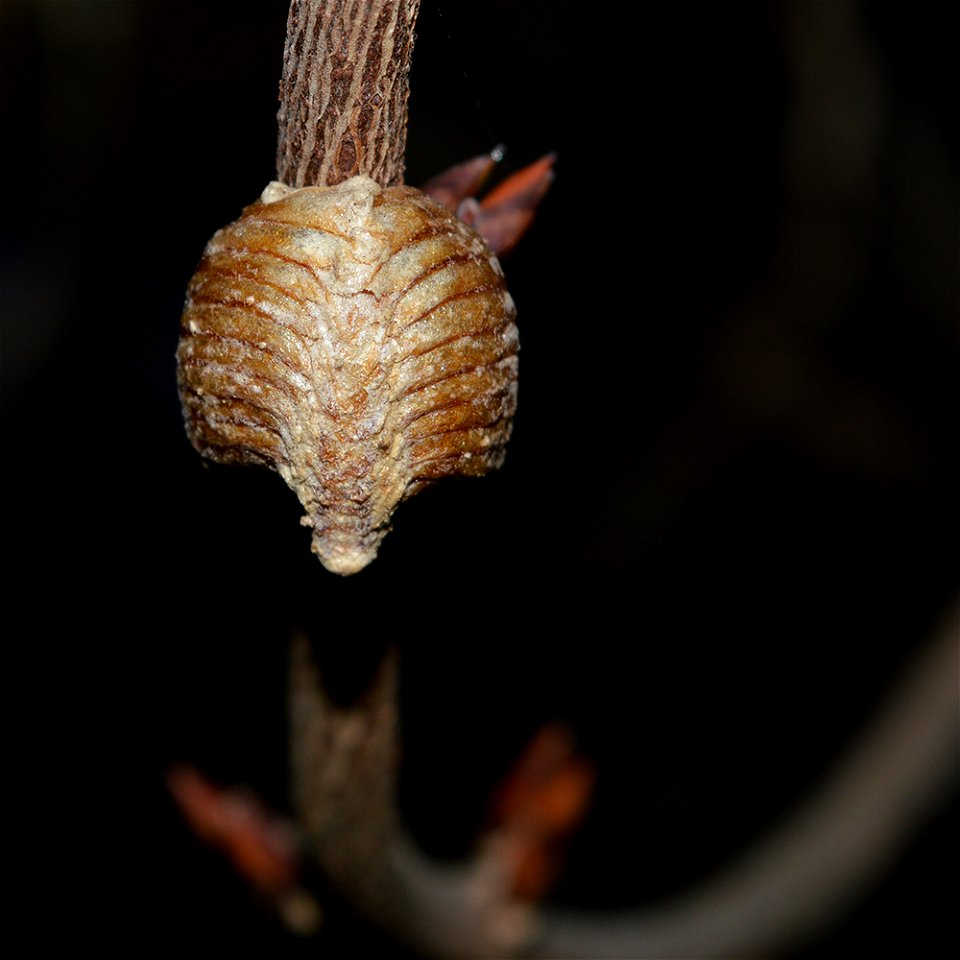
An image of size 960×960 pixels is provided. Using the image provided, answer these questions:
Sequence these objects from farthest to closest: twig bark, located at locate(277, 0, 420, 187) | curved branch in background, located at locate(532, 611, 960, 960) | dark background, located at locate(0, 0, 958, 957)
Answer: dark background, located at locate(0, 0, 958, 957) < curved branch in background, located at locate(532, 611, 960, 960) < twig bark, located at locate(277, 0, 420, 187)

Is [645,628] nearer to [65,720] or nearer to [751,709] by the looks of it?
[751,709]

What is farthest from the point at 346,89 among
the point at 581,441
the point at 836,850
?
the point at 581,441

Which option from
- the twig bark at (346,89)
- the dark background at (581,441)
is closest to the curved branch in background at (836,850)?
the dark background at (581,441)

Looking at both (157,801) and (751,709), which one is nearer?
(157,801)

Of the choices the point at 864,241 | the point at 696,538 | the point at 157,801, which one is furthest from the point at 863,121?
the point at 157,801

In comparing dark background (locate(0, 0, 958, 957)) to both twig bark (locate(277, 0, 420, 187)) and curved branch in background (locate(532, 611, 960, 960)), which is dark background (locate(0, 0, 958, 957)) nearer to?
curved branch in background (locate(532, 611, 960, 960))

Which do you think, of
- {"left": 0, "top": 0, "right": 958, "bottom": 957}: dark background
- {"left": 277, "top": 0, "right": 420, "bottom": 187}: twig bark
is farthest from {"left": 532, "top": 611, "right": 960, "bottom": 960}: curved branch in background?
{"left": 277, "top": 0, "right": 420, "bottom": 187}: twig bark

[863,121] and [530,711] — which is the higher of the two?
[863,121]
